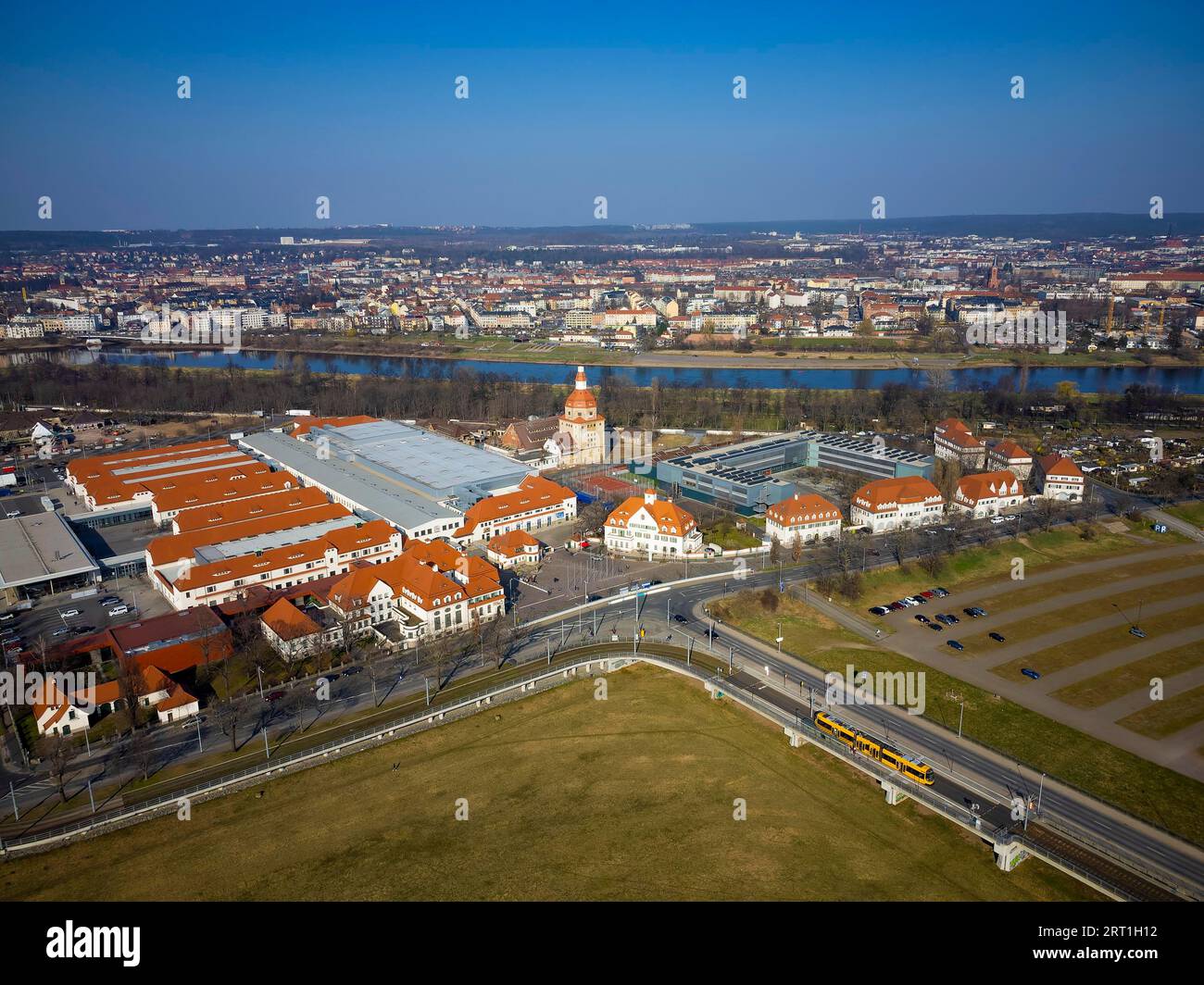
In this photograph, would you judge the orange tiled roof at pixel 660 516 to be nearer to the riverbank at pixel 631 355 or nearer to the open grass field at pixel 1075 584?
the open grass field at pixel 1075 584

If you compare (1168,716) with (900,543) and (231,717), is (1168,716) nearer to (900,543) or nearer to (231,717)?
(900,543)

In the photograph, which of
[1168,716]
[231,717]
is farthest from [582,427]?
[1168,716]

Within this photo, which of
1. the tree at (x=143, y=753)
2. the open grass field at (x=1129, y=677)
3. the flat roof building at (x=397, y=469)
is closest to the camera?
the tree at (x=143, y=753)

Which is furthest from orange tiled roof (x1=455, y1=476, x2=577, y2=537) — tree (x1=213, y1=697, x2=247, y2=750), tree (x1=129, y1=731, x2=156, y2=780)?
tree (x1=129, y1=731, x2=156, y2=780)

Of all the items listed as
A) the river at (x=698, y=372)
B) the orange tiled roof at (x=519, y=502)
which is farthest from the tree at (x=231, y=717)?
the river at (x=698, y=372)

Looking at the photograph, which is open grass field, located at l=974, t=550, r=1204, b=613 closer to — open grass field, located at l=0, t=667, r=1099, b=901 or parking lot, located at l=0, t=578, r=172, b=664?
open grass field, located at l=0, t=667, r=1099, b=901

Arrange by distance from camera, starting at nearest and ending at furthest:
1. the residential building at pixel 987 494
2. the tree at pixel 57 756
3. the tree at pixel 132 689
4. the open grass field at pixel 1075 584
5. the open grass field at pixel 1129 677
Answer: the tree at pixel 57 756, the tree at pixel 132 689, the open grass field at pixel 1129 677, the open grass field at pixel 1075 584, the residential building at pixel 987 494

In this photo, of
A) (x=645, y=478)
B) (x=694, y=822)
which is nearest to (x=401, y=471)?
(x=645, y=478)
